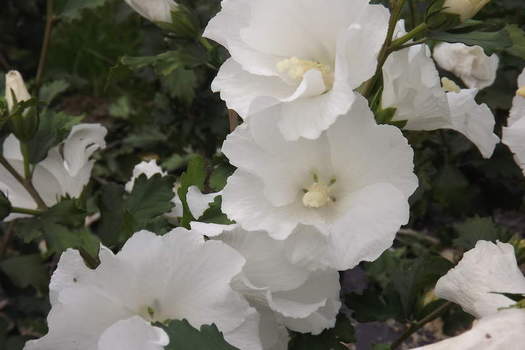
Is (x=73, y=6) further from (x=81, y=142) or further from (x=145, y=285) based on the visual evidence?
(x=145, y=285)

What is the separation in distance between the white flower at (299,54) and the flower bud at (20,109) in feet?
1.08

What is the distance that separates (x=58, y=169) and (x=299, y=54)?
527 mm

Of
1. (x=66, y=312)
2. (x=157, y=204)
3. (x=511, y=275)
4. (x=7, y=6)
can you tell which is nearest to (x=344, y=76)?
(x=511, y=275)

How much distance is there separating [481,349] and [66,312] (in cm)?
38

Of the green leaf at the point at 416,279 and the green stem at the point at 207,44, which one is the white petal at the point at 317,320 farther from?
the green stem at the point at 207,44

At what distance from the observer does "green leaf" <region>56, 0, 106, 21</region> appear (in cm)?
130

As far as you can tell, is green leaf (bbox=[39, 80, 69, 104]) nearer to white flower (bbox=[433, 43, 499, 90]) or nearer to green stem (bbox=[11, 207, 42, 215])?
green stem (bbox=[11, 207, 42, 215])

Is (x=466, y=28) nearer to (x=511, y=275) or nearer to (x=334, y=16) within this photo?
(x=334, y=16)

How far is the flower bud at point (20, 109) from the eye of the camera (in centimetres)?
97

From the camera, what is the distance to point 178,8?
1.03 meters

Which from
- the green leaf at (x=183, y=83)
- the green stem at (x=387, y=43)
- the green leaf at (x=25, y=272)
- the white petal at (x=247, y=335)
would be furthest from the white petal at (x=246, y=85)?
the green leaf at (x=183, y=83)

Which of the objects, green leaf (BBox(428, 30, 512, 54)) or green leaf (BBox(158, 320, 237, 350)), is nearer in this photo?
green leaf (BBox(158, 320, 237, 350))

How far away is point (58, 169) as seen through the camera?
3.76ft

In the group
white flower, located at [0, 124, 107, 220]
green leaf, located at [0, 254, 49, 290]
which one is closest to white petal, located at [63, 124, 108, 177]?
white flower, located at [0, 124, 107, 220]
